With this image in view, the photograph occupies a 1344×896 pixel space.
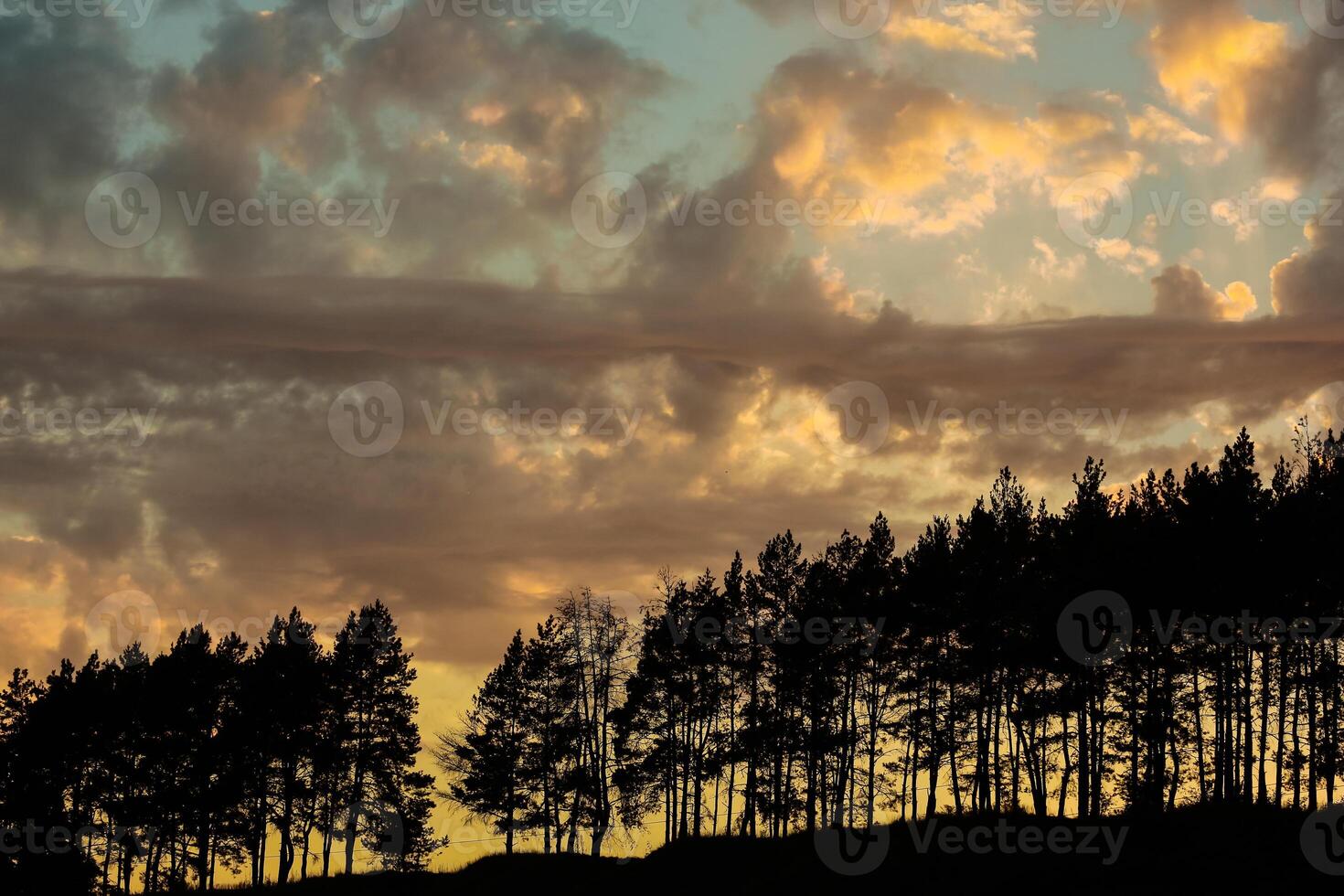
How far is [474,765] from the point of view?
Result: 67.6 meters

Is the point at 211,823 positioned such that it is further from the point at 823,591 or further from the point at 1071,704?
the point at 1071,704

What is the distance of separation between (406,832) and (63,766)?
67.3ft

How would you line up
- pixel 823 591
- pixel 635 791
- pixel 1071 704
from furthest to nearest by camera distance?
1. pixel 635 791
2. pixel 823 591
3. pixel 1071 704

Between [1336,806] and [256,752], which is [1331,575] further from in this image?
[256,752]

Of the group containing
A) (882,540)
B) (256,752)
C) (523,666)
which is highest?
(882,540)

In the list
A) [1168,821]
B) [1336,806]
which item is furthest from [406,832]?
[1336,806]

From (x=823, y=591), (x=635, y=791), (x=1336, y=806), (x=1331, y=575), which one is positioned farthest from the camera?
(x=635, y=791)

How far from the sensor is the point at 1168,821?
1544 inches

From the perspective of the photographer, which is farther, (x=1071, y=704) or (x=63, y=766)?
(x=63, y=766)

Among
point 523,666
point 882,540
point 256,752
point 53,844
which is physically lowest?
point 53,844

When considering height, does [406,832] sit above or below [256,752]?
below

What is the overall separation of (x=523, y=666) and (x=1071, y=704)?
31281 mm

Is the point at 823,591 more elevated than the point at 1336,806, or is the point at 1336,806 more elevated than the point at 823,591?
the point at 823,591

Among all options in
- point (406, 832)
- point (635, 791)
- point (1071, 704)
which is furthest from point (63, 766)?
point (1071, 704)
